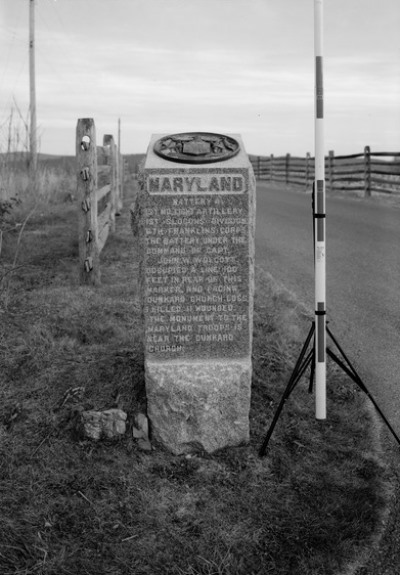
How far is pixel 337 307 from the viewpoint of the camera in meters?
6.44

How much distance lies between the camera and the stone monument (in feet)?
11.7

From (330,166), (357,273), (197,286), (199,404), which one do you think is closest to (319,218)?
(197,286)

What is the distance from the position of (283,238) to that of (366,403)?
6.41 meters

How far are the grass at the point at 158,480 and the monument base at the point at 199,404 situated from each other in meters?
0.10

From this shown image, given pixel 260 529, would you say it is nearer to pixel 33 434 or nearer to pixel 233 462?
pixel 233 462

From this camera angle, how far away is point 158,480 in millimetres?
3504

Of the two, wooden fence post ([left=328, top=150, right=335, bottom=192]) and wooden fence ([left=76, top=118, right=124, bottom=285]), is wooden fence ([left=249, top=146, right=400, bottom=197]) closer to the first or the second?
wooden fence post ([left=328, top=150, right=335, bottom=192])

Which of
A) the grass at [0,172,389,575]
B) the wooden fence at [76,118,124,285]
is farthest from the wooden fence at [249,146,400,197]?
the grass at [0,172,389,575]

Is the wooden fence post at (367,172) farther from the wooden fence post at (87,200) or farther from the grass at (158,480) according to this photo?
the grass at (158,480)

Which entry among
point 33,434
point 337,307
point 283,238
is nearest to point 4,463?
point 33,434

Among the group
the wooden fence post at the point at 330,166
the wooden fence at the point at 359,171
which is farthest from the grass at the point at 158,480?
the wooden fence post at the point at 330,166

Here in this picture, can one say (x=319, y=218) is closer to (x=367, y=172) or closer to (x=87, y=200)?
(x=87, y=200)

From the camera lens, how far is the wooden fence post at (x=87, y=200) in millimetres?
6516

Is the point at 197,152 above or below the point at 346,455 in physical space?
above
